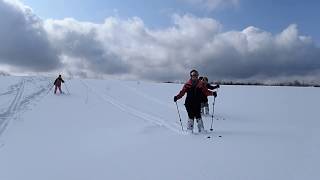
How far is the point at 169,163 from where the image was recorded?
7461 millimetres

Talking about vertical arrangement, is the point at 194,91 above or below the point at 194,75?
below

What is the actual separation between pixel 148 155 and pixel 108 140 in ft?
7.82

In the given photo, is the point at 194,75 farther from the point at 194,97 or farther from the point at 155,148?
the point at 155,148

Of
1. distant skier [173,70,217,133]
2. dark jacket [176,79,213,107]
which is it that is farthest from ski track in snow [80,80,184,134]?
dark jacket [176,79,213,107]

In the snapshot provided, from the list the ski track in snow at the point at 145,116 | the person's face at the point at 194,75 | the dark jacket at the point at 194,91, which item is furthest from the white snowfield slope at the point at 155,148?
the person's face at the point at 194,75

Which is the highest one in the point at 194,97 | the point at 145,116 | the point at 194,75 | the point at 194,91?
the point at 194,75

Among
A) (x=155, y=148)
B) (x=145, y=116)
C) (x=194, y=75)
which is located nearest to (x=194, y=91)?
(x=194, y=75)

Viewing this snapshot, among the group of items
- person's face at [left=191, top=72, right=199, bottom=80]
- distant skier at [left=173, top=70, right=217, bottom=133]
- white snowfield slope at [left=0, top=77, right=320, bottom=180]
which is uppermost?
person's face at [left=191, top=72, right=199, bottom=80]

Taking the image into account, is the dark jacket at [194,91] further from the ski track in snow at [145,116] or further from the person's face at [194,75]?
the ski track in snow at [145,116]

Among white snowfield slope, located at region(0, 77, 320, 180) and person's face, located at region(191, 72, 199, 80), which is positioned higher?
person's face, located at region(191, 72, 199, 80)

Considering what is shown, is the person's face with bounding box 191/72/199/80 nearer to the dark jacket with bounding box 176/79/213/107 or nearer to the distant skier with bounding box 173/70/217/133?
the distant skier with bounding box 173/70/217/133

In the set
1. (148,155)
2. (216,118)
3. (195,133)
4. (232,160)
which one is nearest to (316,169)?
(232,160)

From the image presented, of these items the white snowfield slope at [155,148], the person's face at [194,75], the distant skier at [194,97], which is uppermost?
the person's face at [194,75]

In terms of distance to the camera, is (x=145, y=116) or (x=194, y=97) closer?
(x=194, y=97)
